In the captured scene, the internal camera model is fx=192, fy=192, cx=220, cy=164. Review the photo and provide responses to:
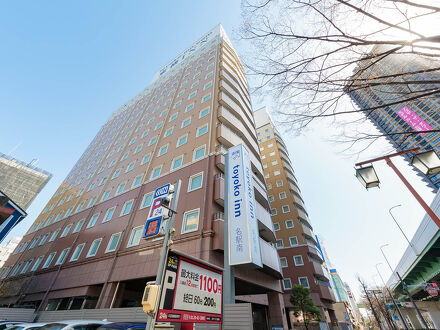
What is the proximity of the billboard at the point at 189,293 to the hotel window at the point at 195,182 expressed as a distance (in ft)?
36.6

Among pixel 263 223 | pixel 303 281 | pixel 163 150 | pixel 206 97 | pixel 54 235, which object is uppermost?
pixel 206 97

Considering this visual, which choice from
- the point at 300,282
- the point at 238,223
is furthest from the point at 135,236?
the point at 300,282

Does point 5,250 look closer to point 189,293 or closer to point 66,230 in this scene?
point 66,230

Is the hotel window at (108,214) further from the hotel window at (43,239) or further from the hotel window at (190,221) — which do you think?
the hotel window at (43,239)

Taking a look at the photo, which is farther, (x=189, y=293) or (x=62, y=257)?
(x=62, y=257)

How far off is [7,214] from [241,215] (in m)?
15.8

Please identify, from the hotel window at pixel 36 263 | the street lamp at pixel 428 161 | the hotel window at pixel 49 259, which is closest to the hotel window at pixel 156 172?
the hotel window at pixel 49 259

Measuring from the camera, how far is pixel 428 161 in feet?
17.0

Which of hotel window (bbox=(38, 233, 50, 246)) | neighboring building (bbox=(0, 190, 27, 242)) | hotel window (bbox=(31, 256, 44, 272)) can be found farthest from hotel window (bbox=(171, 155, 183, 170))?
hotel window (bbox=(38, 233, 50, 246))

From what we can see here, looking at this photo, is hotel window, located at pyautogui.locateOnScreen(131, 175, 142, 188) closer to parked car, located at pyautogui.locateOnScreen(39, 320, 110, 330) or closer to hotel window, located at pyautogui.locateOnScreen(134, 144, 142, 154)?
hotel window, located at pyautogui.locateOnScreen(134, 144, 142, 154)

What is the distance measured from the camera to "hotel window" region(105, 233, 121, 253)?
16430 mm

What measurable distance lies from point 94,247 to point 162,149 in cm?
1159

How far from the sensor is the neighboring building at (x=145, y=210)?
44.5ft

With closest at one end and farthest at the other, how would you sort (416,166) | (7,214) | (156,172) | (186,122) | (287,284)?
(416,166) < (7,214) < (156,172) < (186,122) < (287,284)
